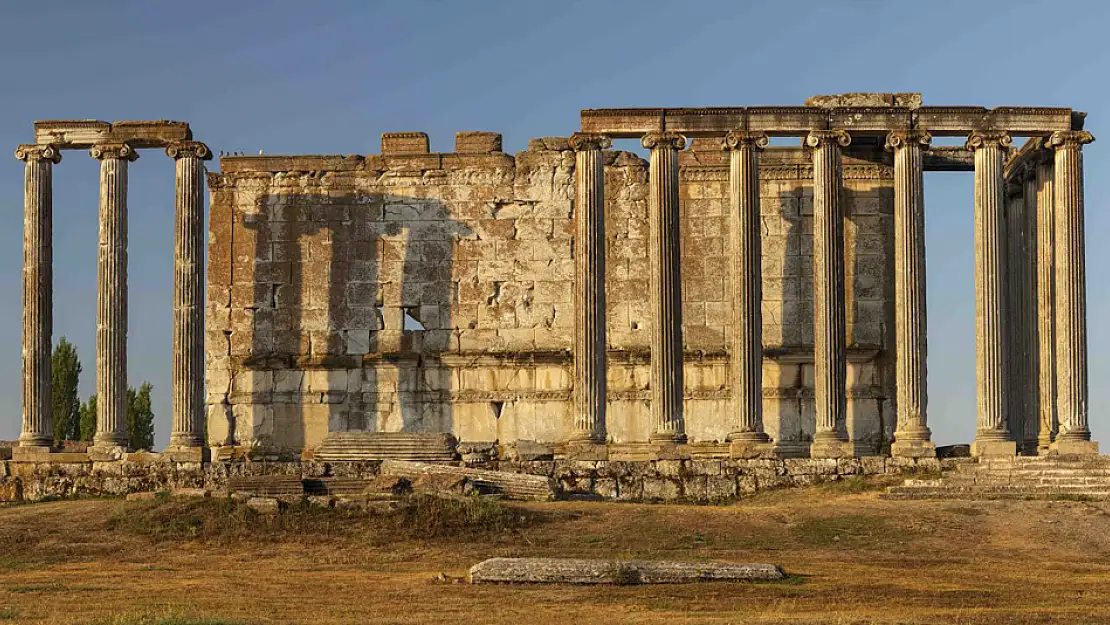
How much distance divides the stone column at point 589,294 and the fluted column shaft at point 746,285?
9.57 ft

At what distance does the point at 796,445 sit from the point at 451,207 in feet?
33.4

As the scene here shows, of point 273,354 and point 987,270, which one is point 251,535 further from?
point 987,270

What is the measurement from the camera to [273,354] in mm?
47312

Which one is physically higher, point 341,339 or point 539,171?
point 539,171

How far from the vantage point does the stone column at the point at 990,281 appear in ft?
141

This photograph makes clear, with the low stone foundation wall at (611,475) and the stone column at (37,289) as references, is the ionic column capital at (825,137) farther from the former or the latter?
the stone column at (37,289)

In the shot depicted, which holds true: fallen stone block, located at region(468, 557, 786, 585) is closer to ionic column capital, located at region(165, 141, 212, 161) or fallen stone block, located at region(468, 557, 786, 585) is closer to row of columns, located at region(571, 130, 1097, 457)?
row of columns, located at region(571, 130, 1097, 457)

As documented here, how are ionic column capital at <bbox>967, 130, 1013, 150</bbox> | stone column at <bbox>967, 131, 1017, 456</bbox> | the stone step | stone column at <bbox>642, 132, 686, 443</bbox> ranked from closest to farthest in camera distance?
the stone step < stone column at <bbox>642, 132, 686, 443</bbox> < stone column at <bbox>967, 131, 1017, 456</bbox> < ionic column capital at <bbox>967, 130, 1013, 150</bbox>

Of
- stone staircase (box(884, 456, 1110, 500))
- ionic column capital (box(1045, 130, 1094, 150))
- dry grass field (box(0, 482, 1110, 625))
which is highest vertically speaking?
ionic column capital (box(1045, 130, 1094, 150))

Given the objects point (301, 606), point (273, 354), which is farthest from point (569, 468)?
A: point (301, 606)

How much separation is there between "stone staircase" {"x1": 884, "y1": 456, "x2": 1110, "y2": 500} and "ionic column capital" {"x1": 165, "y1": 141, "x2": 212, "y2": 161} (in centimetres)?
1731

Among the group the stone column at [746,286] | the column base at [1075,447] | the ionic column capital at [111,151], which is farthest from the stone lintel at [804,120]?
the ionic column capital at [111,151]

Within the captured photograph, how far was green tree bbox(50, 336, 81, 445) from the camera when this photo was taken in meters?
63.8

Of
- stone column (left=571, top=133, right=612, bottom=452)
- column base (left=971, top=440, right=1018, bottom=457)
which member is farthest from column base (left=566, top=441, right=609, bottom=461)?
column base (left=971, top=440, right=1018, bottom=457)
